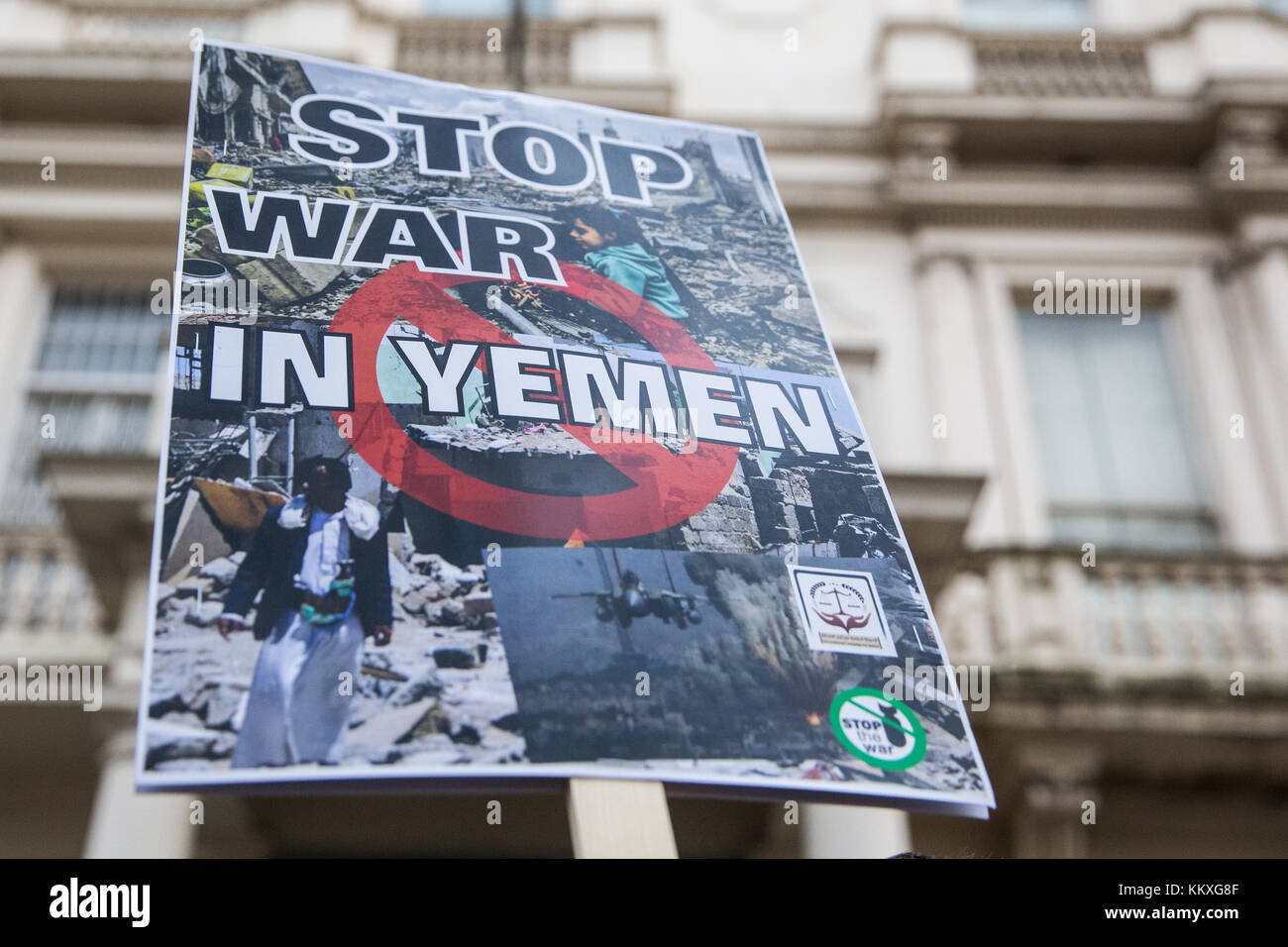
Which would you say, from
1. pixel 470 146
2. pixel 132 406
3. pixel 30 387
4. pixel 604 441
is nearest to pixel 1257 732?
pixel 604 441

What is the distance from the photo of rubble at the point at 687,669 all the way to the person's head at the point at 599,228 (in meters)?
1.91

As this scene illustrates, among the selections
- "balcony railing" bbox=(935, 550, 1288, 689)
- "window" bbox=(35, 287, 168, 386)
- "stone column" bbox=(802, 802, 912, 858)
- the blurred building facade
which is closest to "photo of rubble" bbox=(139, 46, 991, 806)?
the blurred building facade

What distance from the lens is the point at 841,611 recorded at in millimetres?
4707

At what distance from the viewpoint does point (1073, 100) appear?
12312 mm

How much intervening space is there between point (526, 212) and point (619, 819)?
3.24 m

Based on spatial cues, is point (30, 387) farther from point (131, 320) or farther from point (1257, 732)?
point (1257, 732)

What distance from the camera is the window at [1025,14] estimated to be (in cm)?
1367

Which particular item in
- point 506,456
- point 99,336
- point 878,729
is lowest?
point 878,729

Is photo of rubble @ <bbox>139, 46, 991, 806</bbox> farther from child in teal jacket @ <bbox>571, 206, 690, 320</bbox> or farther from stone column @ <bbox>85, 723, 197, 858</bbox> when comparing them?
stone column @ <bbox>85, 723, 197, 858</bbox>

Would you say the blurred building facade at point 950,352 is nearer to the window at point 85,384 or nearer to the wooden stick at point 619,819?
the window at point 85,384

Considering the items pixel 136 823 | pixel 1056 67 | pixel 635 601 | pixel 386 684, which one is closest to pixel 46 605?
pixel 136 823

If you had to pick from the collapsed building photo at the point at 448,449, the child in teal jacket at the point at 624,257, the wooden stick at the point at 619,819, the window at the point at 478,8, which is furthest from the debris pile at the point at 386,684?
the window at the point at 478,8

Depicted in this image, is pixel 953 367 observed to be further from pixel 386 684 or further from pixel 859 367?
pixel 386 684

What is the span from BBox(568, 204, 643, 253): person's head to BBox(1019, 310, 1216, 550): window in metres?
5.86
